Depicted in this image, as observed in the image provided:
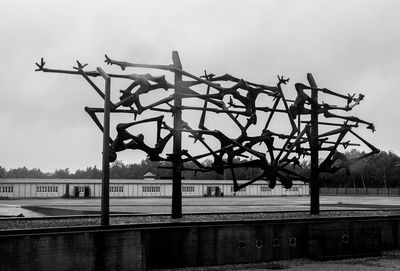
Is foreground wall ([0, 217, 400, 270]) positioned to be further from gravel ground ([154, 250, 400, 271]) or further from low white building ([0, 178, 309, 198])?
low white building ([0, 178, 309, 198])

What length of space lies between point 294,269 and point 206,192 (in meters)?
62.9

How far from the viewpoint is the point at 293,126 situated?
16.3 meters

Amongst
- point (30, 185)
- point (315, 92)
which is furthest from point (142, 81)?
point (30, 185)

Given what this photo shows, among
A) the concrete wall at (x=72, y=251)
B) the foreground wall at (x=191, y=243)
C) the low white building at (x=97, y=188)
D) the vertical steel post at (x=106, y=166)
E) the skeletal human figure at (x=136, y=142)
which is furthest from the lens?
the low white building at (x=97, y=188)

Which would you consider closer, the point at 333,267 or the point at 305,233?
the point at 333,267

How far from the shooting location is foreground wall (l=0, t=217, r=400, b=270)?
32.4ft

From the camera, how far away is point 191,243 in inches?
466

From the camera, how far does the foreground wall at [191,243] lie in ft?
32.4

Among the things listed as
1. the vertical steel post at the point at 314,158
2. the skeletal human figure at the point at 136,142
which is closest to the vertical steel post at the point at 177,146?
the skeletal human figure at the point at 136,142

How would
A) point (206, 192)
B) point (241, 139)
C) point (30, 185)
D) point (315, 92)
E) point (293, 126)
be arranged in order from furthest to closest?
point (206, 192), point (30, 185), point (315, 92), point (293, 126), point (241, 139)

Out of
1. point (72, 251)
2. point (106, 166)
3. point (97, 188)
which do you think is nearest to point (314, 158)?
point (106, 166)

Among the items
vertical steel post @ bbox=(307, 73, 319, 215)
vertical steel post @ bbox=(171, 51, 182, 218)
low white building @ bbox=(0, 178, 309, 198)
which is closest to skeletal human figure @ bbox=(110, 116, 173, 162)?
vertical steel post @ bbox=(171, 51, 182, 218)

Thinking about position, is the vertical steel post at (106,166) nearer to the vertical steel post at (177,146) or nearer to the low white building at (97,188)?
the vertical steel post at (177,146)

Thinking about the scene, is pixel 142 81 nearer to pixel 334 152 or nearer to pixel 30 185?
pixel 334 152
